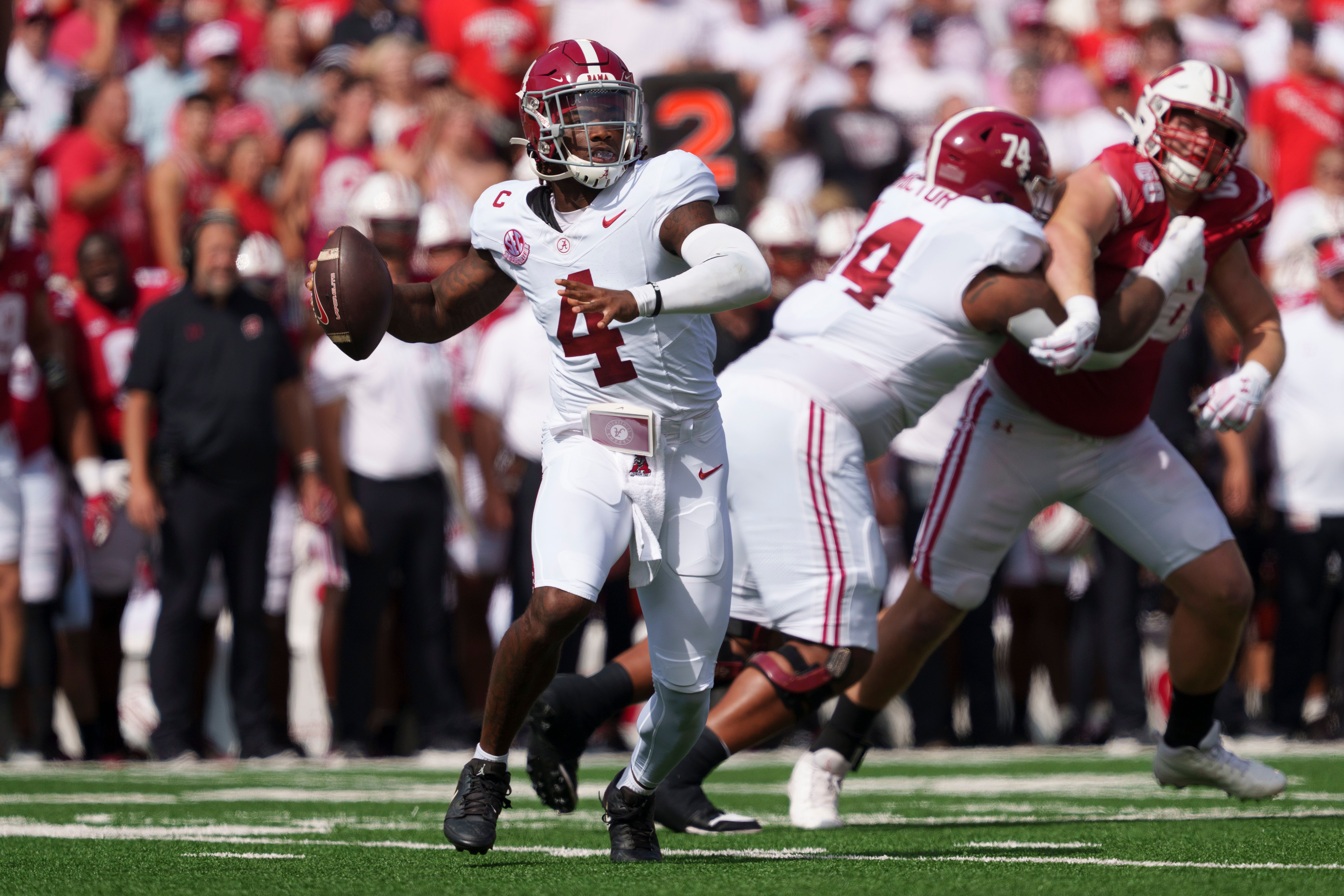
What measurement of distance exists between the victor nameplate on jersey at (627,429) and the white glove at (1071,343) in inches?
42.2

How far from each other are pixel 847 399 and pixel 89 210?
17.4 feet

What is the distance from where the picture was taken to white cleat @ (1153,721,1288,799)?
5184 mm

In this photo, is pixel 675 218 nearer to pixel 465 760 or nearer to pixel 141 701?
pixel 465 760

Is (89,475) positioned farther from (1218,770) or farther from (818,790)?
(1218,770)

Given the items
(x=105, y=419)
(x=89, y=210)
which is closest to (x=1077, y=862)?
(x=105, y=419)

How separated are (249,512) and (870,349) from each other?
364cm

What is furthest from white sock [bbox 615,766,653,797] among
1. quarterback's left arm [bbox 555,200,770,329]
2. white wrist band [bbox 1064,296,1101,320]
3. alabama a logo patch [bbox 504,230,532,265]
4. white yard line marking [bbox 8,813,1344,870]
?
white wrist band [bbox 1064,296,1101,320]

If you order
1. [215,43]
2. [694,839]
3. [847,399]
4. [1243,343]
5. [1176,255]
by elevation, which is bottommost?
[694,839]

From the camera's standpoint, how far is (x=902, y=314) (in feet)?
16.7

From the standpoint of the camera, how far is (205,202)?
9.30 meters

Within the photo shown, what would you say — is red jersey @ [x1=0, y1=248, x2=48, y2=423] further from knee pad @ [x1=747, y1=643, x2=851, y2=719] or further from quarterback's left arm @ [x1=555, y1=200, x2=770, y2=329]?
quarterback's left arm @ [x1=555, y1=200, x2=770, y2=329]

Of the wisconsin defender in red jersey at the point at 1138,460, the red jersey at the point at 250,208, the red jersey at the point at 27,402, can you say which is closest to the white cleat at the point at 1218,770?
the wisconsin defender in red jersey at the point at 1138,460

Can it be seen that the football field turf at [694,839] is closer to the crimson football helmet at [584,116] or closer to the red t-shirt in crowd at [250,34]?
the crimson football helmet at [584,116]

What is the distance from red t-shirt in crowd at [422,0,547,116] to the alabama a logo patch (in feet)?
23.6
